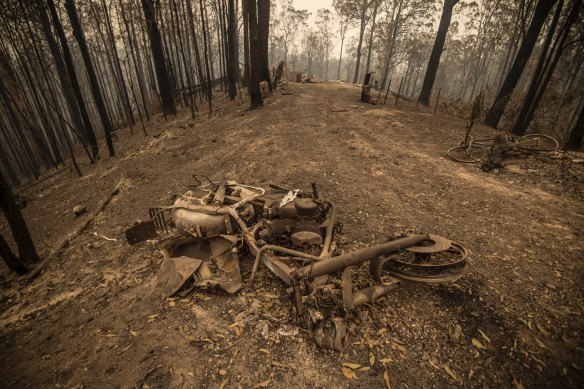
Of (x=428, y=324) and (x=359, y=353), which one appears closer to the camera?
(x=359, y=353)

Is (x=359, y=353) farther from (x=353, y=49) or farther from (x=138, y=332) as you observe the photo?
(x=353, y=49)

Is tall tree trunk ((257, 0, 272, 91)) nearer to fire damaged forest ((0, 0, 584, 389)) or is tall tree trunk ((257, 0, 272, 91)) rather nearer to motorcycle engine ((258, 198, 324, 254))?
Result: fire damaged forest ((0, 0, 584, 389))

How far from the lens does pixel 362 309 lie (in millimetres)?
3332

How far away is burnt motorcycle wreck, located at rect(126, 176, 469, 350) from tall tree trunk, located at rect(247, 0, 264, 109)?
29.5 ft

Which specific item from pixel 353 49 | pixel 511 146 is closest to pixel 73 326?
pixel 511 146

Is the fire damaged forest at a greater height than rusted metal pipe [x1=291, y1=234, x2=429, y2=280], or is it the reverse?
rusted metal pipe [x1=291, y1=234, x2=429, y2=280]

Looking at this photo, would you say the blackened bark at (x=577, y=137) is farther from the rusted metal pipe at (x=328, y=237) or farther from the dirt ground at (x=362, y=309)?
the rusted metal pipe at (x=328, y=237)

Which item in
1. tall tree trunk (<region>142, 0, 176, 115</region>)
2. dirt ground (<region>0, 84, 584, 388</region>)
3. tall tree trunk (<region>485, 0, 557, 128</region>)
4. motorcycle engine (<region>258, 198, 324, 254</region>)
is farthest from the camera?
tall tree trunk (<region>142, 0, 176, 115</region>)

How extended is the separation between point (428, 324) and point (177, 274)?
340cm

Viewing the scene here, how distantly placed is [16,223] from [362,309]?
22.8 ft

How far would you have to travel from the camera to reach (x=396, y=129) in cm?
1020

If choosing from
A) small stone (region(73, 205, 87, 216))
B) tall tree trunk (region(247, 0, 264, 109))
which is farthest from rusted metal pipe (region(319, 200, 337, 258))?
tall tree trunk (region(247, 0, 264, 109))

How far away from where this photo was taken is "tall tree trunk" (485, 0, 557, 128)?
10.8 m

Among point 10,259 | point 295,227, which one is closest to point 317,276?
point 295,227
